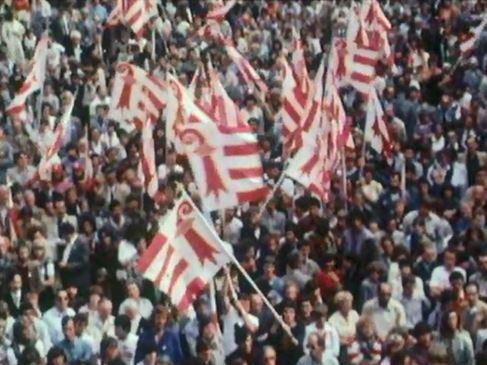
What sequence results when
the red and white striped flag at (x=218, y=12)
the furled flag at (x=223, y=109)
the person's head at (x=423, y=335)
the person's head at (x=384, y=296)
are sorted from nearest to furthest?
the person's head at (x=423, y=335) → the person's head at (x=384, y=296) → the furled flag at (x=223, y=109) → the red and white striped flag at (x=218, y=12)

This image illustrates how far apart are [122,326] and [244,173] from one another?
6.01 ft

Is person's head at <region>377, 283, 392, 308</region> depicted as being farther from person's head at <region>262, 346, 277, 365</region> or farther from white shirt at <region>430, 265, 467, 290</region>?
person's head at <region>262, 346, 277, 365</region>

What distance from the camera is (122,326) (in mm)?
17609

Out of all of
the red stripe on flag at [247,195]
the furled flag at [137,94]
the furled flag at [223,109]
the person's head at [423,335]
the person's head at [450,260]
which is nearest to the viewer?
the person's head at [423,335]

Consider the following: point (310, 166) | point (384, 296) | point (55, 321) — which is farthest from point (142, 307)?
point (310, 166)

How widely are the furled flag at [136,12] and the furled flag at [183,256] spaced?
10124 millimetres

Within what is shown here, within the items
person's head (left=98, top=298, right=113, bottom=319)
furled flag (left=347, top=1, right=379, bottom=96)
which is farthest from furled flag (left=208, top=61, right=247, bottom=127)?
person's head (left=98, top=298, right=113, bottom=319)

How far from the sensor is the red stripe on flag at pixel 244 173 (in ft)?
57.3

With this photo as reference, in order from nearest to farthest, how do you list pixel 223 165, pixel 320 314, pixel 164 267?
pixel 164 267
pixel 320 314
pixel 223 165

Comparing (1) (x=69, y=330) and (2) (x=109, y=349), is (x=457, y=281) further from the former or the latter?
(1) (x=69, y=330)

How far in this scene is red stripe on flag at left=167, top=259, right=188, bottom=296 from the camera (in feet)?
52.5

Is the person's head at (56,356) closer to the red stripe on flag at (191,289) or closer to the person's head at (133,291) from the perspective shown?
the red stripe on flag at (191,289)

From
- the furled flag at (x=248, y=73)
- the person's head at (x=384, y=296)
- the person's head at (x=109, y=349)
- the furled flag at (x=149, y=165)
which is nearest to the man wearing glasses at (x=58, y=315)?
the person's head at (x=109, y=349)

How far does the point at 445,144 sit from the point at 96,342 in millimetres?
8347
